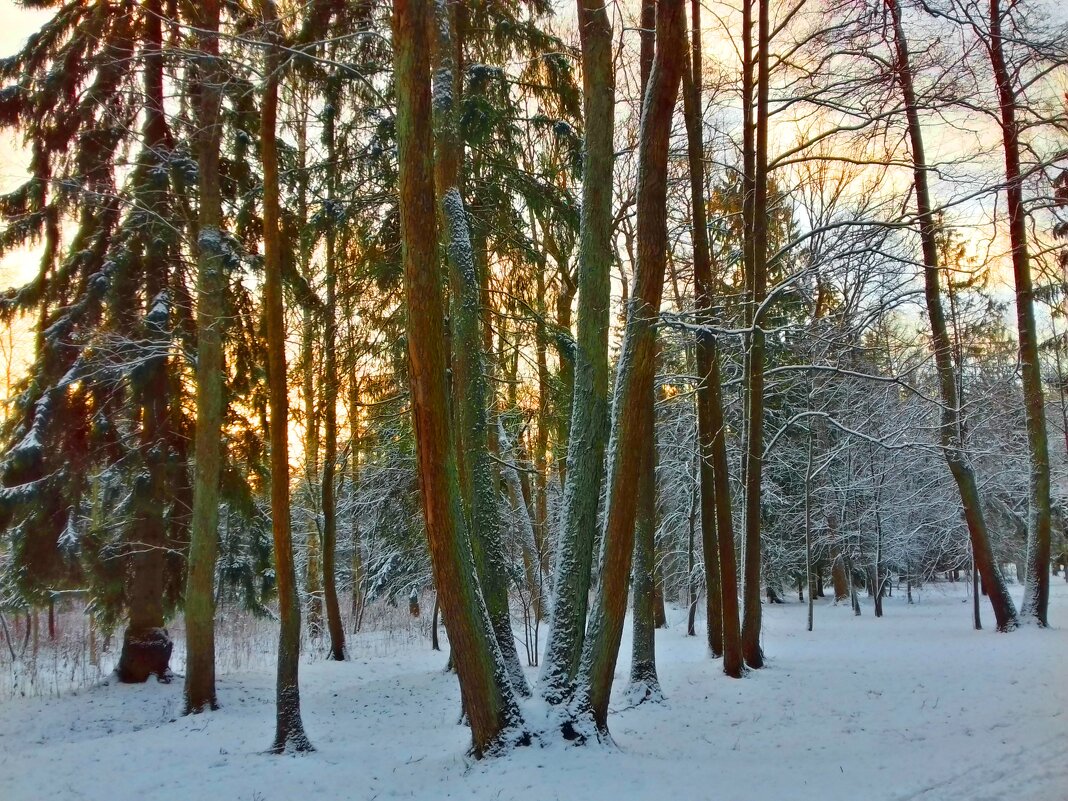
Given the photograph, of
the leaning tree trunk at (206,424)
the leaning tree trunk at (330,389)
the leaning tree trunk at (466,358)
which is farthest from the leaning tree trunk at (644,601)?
the leaning tree trunk at (206,424)

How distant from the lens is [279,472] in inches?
306

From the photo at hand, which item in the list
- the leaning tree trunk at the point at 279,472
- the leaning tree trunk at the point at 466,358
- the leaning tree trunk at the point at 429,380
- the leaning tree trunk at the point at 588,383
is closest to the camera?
the leaning tree trunk at the point at 429,380

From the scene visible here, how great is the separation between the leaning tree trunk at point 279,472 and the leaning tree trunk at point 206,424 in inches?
63.4

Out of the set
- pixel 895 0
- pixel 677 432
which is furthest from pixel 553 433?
pixel 677 432

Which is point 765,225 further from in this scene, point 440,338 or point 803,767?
point 803,767

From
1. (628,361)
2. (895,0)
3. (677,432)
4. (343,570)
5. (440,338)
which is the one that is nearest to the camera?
(440,338)

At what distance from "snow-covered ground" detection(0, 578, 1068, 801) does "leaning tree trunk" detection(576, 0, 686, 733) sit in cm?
78

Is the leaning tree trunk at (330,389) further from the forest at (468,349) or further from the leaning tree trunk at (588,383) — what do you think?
the leaning tree trunk at (588,383)

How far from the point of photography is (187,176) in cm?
1059

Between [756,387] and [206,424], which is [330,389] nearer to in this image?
[206,424]

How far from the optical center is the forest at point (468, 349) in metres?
6.00

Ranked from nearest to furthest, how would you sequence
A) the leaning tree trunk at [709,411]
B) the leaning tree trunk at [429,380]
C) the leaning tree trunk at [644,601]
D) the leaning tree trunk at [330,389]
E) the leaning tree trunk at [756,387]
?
the leaning tree trunk at [429,380] < the leaning tree trunk at [644,601] < the leaning tree trunk at [330,389] < the leaning tree trunk at [709,411] < the leaning tree trunk at [756,387]

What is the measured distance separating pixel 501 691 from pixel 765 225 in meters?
7.98

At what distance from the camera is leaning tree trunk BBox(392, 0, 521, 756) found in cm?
554
